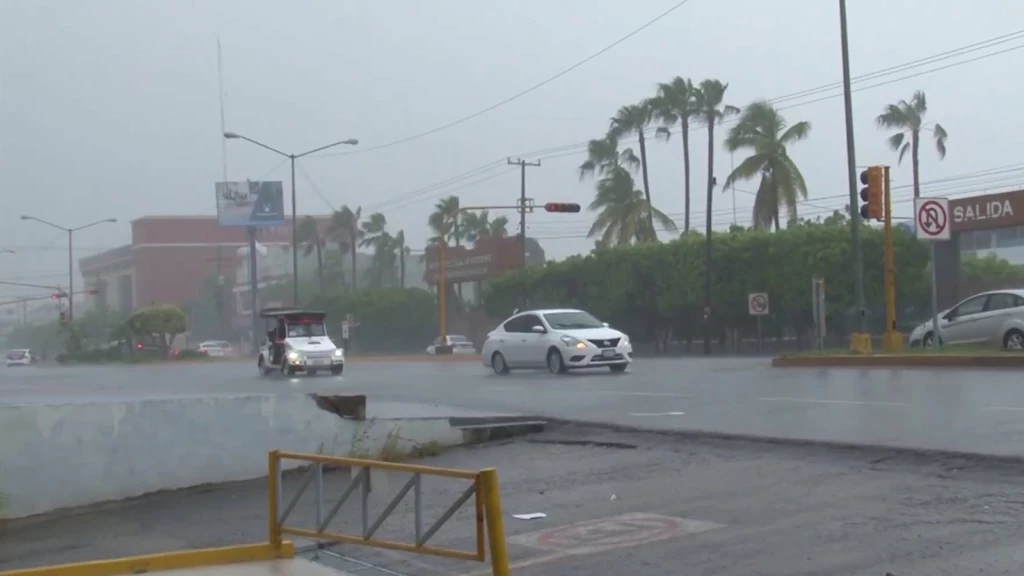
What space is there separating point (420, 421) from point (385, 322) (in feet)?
227

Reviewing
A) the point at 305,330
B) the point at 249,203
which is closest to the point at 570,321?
the point at 305,330

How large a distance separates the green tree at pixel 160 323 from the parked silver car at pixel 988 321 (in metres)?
46.4

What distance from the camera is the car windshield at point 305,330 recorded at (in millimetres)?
35031

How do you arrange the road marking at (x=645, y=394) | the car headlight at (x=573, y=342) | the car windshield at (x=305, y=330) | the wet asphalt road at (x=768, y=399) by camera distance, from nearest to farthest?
the wet asphalt road at (x=768, y=399)
the road marking at (x=645, y=394)
the car headlight at (x=573, y=342)
the car windshield at (x=305, y=330)

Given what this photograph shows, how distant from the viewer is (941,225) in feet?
77.0

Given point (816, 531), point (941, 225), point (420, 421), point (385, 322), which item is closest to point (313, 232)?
point (385, 322)

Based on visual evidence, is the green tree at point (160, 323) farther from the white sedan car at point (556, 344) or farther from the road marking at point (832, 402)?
the road marking at point (832, 402)

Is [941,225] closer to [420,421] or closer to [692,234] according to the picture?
[420,421]

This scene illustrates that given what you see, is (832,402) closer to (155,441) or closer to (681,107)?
(155,441)

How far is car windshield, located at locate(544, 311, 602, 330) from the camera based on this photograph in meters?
27.2

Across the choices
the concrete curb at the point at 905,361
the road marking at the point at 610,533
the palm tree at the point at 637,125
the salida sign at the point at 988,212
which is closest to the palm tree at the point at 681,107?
the palm tree at the point at 637,125

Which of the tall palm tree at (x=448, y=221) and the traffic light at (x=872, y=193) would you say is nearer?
the traffic light at (x=872, y=193)

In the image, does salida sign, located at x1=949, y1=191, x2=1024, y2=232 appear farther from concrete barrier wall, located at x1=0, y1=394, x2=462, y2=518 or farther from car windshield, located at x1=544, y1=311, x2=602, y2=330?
concrete barrier wall, located at x1=0, y1=394, x2=462, y2=518

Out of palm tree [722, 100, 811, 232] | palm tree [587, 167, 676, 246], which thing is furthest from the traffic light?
Answer: palm tree [587, 167, 676, 246]
